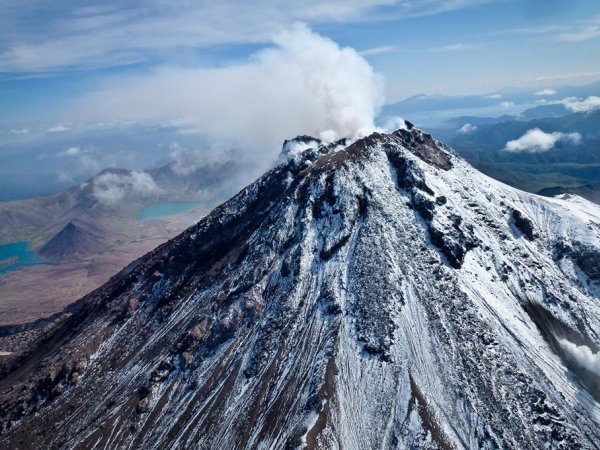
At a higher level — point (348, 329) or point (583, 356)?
point (348, 329)

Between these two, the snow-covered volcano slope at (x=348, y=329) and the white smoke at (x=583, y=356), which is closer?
the snow-covered volcano slope at (x=348, y=329)

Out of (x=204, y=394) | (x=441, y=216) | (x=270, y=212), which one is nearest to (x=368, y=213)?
(x=441, y=216)

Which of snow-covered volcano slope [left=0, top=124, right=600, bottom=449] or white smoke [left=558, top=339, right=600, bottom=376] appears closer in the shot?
snow-covered volcano slope [left=0, top=124, right=600, bottom=449]

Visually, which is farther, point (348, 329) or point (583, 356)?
point (348, 329)
